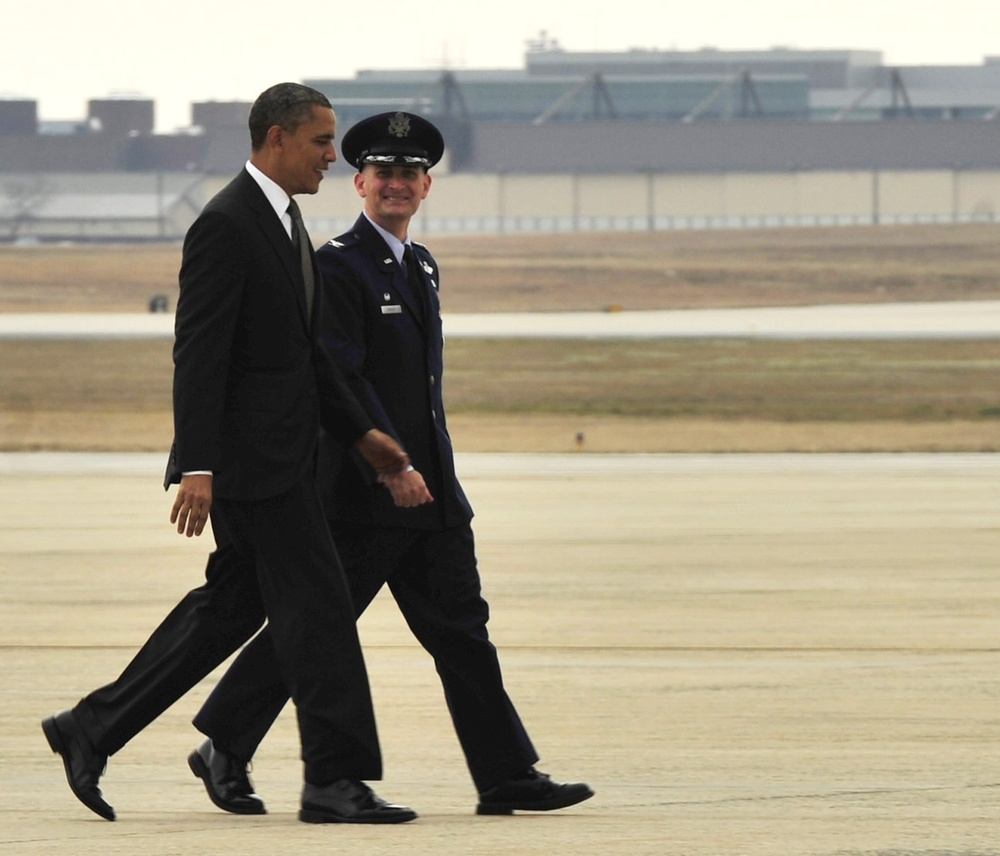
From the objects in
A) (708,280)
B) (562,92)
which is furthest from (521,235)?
(708,280)

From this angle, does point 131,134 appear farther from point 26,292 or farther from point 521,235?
point 26,292

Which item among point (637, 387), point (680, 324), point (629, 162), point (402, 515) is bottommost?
point (637, 387)

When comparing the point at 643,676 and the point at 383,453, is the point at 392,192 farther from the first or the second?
the point at 643,676

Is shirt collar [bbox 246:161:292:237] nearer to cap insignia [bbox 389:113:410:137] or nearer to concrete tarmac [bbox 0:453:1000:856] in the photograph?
cap insignia [bbox 389:113:410:137]

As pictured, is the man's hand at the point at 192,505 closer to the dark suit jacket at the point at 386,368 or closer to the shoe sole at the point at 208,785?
the dark suit jacket at the point at 386,368

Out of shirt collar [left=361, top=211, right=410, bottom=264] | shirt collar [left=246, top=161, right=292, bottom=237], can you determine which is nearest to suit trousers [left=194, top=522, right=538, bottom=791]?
shirt collar [left=361, top=211, right=410, bottom=264]

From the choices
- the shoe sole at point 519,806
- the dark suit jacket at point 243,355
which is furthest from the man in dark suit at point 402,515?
the dark suit jacket at point 243,355

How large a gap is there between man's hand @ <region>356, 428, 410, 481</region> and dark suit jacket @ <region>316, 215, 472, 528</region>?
8 cm

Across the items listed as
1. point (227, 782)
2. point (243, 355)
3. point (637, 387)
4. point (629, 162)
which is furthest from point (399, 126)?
point (629, 162)

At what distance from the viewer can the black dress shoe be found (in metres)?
4.44

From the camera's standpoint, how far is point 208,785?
469cm

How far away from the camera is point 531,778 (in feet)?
15.5

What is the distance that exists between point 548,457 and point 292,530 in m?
13.1

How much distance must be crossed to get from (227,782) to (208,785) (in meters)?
0.05
